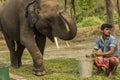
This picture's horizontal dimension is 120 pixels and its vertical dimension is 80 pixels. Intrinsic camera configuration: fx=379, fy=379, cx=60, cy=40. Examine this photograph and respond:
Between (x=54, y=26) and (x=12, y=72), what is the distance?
196 centimetres

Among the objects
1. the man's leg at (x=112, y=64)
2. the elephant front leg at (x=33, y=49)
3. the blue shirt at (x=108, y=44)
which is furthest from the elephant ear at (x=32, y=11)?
the man's leg at (x=112, y=64)

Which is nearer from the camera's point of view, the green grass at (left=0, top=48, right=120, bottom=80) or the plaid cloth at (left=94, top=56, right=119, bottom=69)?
the plaid cloth at (left=94, top=56, right=119, bottom=69)

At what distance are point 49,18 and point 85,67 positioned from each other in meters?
1.38

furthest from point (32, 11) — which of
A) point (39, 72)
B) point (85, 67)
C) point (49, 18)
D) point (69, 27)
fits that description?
point (85, 67)

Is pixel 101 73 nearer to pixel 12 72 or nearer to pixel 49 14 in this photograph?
pixel 49 14

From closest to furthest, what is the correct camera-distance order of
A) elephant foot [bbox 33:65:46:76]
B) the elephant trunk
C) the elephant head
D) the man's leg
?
the elephant trunk → the man's leg → the elephant head → elephant foot [bbox 33:65:46:76]

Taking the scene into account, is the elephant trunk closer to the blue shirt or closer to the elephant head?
the elephant head

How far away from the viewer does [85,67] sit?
823cm

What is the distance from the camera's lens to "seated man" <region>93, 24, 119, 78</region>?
26.4 ft

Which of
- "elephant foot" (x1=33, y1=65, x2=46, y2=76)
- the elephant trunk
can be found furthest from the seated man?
"elephant foot" (x1=33, y1=65, x2=46, y2=76)

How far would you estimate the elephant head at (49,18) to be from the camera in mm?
8242

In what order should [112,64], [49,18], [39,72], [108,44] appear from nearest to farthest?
[112,64], [108,44], [49,18], [39,72]

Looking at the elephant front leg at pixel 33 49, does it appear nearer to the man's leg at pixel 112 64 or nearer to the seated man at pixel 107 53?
the seated man at pixel 107 53

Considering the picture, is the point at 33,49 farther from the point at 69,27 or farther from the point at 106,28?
the point at 106,28
